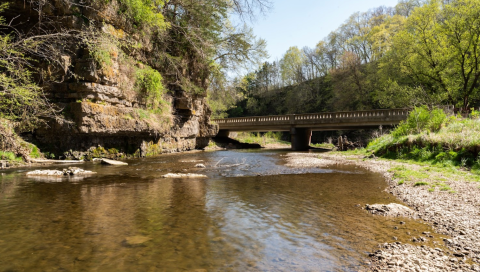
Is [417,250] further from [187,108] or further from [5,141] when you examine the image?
[187,108]

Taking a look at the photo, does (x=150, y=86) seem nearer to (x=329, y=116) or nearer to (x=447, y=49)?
(x=329, y=116)

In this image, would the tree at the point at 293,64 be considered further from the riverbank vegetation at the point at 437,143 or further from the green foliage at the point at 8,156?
the green foliage at the point at 8,156

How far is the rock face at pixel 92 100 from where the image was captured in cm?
1529

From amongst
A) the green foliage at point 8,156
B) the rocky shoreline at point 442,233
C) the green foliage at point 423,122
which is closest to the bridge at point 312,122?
the green foliage at point 423,122

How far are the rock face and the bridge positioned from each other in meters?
16.7

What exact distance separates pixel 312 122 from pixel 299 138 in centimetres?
380

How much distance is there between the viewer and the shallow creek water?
3594 millimetres

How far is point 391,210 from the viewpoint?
5.74 meters

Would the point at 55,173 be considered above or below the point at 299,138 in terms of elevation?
below

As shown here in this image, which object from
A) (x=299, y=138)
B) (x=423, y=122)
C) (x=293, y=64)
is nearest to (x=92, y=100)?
(x=423, y=122)

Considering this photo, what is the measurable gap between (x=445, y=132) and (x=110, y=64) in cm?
1916

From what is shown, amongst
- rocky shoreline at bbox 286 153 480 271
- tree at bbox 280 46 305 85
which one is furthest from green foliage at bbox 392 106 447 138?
tree at bbox 280 46 305 85

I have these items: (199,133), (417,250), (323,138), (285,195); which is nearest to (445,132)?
(285,195)

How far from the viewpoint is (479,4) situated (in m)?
23.9
